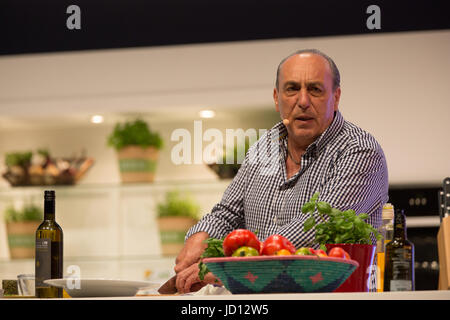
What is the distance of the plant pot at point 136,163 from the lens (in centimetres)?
306

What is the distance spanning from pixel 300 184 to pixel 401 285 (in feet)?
1.75

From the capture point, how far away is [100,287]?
1263 millimetres

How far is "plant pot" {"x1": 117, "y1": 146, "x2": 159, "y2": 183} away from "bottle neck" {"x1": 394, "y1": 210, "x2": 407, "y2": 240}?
72.9 inches

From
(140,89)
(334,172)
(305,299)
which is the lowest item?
(305,299)

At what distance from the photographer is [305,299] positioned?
967 millimetres

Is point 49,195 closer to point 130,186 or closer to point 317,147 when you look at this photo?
point 317,147

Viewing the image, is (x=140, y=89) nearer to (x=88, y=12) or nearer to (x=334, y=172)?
(x=88, y=12)

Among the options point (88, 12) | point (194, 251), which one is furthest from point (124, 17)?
point (194, 251)

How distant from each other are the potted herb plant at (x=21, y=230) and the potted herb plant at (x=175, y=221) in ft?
2.06

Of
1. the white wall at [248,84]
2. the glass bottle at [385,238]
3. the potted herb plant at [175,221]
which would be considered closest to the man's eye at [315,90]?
the glass bottle at [385,238]

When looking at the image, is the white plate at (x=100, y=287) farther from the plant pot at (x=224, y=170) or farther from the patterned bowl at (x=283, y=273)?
the plant pot at (x=224, y=170)

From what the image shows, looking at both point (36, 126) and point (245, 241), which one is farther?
point (36, 126)

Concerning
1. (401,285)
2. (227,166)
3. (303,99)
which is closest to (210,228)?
(303,99)

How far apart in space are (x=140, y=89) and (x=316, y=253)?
2.04 metres
